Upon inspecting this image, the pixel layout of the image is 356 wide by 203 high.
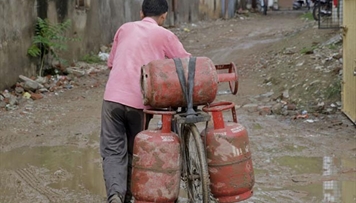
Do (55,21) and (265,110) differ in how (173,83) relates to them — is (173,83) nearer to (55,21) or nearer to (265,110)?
(265,110)

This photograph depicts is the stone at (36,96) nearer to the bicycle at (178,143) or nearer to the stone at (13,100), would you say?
the stone at (13,100)

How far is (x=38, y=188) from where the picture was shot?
561 cm

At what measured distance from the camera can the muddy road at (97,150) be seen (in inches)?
213

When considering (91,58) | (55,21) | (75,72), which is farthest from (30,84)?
(91,58)

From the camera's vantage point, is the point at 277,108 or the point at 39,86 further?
the point at 39,86

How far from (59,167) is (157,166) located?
2.60 meters

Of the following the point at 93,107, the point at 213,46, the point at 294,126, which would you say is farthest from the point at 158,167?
the point at 213,46

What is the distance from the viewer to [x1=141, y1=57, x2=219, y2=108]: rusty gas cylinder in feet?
12.8

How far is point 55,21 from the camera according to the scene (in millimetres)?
11844

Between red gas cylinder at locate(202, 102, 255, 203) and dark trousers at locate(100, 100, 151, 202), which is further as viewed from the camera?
dark trousers at locate(100, 100, 151, 202)

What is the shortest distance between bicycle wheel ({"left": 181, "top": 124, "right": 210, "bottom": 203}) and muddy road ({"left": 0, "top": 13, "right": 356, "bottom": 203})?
3.62 feet

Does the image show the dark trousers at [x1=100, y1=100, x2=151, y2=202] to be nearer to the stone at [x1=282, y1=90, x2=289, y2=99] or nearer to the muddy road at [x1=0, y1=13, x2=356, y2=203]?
the muddy road at [x1=0, y1=13, x2=356, y2=203]

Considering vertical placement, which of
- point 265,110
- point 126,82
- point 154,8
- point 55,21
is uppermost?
point 154,8

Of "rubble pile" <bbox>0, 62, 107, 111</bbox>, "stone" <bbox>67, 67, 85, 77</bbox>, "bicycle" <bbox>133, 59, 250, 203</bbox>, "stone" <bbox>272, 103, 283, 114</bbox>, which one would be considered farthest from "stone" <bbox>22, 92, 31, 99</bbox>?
"bicycle" <bbox>133, 59, 250, 203</bbox>
